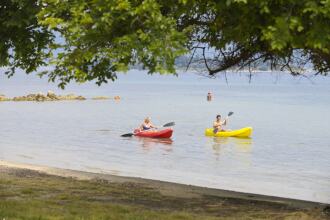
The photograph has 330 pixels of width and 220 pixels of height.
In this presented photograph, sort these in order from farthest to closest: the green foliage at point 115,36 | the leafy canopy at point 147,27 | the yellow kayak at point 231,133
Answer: the yellow kayak at point 231,133
the green foliage at point 115,36
the leafy canopy at point 147,27

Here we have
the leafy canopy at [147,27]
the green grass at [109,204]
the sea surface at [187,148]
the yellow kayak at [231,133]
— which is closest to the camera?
the leafy canopy at [147,27]

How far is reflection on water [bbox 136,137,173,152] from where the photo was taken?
38297 millimetres

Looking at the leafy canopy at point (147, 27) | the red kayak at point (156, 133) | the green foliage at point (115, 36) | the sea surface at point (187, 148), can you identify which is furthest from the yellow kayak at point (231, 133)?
the green foliage at point (115, 36)

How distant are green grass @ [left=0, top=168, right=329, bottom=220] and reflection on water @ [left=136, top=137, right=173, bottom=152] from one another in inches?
791

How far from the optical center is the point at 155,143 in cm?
4075

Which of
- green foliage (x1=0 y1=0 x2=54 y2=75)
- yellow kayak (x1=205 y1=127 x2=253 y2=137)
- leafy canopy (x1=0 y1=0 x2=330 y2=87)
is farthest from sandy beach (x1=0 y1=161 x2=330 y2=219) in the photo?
yellow kayak (x1=205 y1=127 x2=253 y2=137)

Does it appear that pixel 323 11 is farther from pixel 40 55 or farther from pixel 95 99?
pixel 95 99

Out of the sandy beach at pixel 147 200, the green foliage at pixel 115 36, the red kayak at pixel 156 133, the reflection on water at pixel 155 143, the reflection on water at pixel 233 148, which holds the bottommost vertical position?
the reflection on water at pixel 233 148

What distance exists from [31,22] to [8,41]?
0.86 meters

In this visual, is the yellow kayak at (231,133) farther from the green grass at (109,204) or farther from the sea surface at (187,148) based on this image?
the green grass at (109,204)

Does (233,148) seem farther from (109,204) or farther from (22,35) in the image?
(22,35)

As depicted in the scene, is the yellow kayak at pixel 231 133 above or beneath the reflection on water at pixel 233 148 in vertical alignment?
above

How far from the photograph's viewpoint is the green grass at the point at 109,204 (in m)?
11.7

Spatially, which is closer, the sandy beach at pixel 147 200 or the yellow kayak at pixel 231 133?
the sandy beach at pixel 147 200
